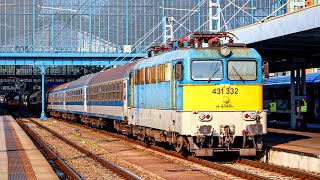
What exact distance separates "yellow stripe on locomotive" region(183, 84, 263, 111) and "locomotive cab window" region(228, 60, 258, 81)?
0.31 metres

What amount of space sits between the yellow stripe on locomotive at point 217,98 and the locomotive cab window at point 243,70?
311 millimetres

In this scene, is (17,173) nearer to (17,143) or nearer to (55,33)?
(17,143)

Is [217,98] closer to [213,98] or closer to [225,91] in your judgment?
[213,98]

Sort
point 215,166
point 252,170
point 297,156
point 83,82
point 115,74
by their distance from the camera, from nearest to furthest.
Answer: point 252,170
point 215,166
point 297,156
point 115,74
point 83,82

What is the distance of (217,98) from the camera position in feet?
55.1

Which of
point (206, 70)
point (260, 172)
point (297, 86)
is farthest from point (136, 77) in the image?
point (297, 86)

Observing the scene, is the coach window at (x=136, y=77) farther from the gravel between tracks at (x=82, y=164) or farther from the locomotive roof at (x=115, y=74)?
the gravel between tracks at (x=82, y=164)

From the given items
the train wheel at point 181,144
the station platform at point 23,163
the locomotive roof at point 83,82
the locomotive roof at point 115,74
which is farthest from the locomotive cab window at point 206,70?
the locomotive roof at point 83,82

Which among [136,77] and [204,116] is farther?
[136,77]

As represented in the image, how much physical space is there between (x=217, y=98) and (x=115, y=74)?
12923 mm

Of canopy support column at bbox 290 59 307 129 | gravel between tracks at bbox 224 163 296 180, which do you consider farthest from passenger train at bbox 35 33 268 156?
canopy support column at bbox 290 59 307 129

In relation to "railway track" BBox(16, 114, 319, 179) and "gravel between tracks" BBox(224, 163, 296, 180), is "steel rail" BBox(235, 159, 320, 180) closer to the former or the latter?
"railway track" BBox(16, 114, 319, 179)

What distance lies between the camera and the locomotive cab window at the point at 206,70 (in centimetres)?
1689

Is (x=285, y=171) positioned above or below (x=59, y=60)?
below
